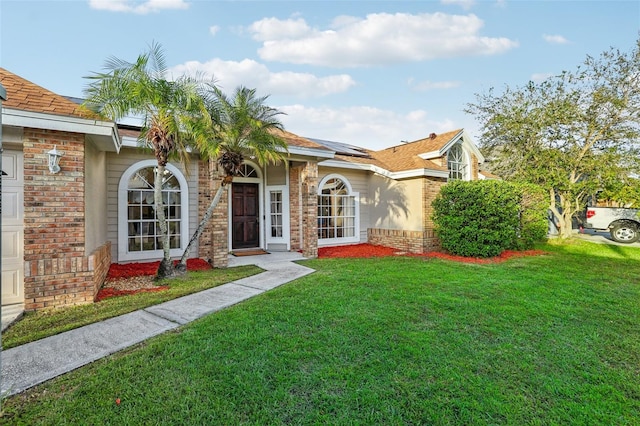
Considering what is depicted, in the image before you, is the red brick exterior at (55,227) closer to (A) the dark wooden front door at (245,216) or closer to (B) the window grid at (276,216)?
(A) the dark wooden front door at (245,216)

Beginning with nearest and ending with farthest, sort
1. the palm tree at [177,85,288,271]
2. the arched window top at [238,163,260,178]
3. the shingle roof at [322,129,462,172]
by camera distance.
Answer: the palm tree at [177,85,288,271] → the arched window top at [238,163,260,178] → the shingle roof at [322,129,462,172]

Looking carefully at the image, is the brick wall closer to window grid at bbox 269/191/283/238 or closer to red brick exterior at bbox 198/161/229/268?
window grid at bbox 269/191/283/238

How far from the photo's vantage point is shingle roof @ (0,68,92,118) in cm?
457

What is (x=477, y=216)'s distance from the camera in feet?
30.9

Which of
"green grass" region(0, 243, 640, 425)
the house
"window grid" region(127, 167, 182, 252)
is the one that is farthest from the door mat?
"green grass" region(0, 243, 640, 425)

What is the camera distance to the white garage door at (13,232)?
473cm

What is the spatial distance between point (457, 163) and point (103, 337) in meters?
14.0

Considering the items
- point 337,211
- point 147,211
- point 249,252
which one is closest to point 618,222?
point 337,211

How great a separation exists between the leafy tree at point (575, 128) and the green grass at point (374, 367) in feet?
32.0

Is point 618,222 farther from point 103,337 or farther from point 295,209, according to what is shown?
point 103,337

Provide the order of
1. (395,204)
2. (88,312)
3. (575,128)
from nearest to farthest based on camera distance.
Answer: (88,312) < (395,204) < (575,128)

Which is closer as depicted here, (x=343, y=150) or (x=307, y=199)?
(x=307, y=199)

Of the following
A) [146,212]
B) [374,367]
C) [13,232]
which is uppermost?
[146,212]

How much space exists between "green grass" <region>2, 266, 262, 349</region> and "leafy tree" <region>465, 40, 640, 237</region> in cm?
1407
